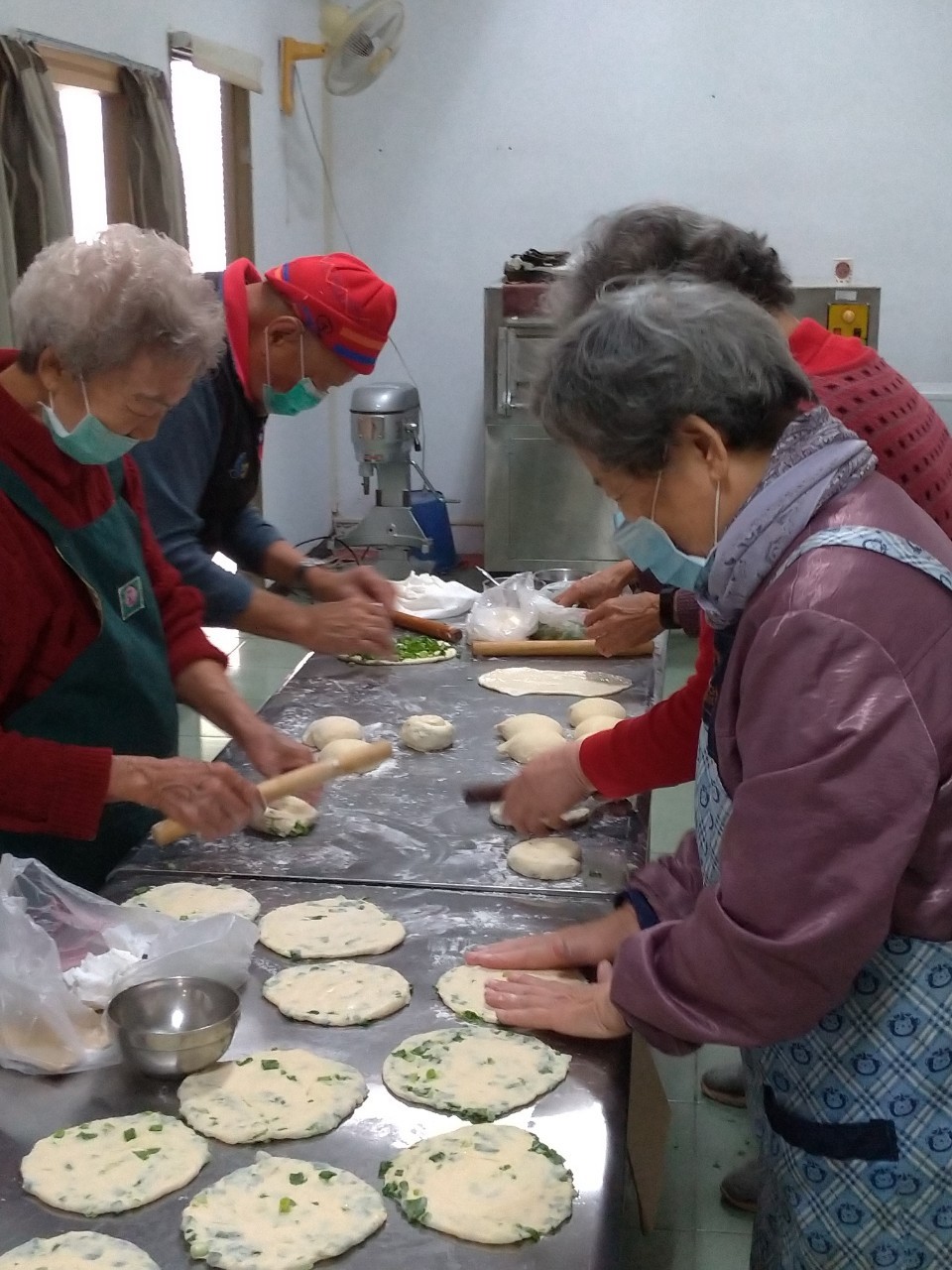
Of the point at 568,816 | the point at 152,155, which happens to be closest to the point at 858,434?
the point at 568,816

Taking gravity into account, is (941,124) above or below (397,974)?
above

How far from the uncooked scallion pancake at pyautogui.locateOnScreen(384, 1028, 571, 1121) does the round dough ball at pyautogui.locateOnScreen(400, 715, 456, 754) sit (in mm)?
1001

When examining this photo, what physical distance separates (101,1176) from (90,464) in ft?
3.77

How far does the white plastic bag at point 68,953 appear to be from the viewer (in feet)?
4.98

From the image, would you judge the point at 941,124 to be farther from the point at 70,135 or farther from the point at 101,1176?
the point at 101,1176

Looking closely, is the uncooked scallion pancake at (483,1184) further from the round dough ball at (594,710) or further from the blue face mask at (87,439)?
the round dough ball at (594,710)

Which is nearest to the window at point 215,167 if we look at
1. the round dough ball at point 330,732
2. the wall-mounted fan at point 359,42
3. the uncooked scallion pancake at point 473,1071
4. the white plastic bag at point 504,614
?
the wall-mounted fan at point 359,42

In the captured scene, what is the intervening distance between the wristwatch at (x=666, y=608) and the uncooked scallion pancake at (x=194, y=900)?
131 cm

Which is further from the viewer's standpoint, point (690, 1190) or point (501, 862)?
point (690, 1190)

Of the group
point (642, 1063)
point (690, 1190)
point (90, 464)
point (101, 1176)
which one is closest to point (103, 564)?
point (90, 464)

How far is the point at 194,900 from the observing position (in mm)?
1947

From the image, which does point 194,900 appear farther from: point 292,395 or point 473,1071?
point 292,395

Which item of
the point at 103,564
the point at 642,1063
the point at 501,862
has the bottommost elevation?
the point at 642,1063

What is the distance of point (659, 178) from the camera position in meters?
6.93
